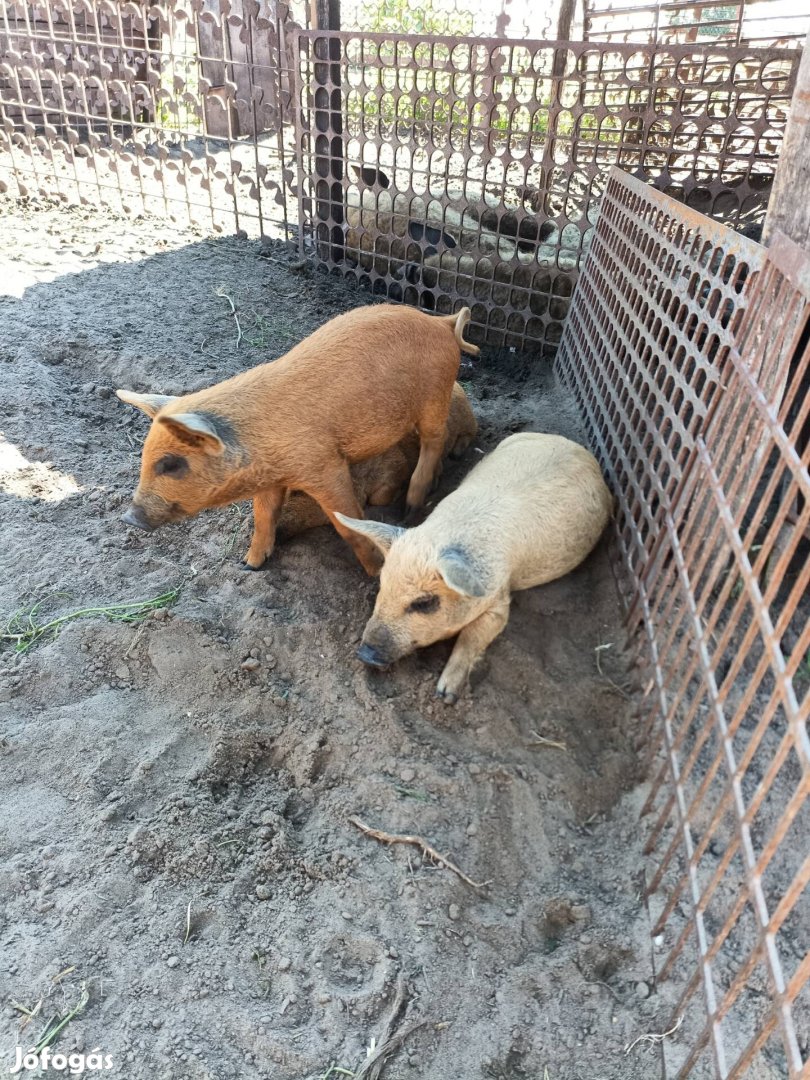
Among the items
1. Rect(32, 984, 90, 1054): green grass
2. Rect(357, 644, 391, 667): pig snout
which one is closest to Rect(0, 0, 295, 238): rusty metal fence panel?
Rect(357, 644, 391, 667): pig snout

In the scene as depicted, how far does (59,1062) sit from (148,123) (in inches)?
436

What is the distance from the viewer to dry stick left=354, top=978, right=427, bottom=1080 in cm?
218

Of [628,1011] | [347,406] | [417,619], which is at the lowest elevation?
[628,1011]

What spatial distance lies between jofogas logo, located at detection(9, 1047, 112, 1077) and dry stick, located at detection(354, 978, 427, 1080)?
707 mm

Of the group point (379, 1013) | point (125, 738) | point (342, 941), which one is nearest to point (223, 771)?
Result: point (125, 738)

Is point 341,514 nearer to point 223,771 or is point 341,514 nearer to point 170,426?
point 170,426

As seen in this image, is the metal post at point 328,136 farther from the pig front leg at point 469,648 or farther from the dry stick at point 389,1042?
the dry stick at point 389,1042

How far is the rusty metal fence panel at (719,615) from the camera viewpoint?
1.87 m

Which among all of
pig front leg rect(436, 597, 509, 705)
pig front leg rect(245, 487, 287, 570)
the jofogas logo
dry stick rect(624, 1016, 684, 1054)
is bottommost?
dry stick rect(624, 1016, 684, 1054)

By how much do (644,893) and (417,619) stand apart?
140 cm

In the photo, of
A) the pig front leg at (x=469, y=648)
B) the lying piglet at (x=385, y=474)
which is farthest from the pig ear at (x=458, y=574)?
the lying piglet at (x=385, y=474)

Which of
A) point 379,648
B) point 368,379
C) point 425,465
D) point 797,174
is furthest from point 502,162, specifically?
point 379,648

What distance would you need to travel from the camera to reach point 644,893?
106 inches

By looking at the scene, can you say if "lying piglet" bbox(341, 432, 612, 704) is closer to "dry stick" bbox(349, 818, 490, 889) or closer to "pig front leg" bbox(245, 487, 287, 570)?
"pig front leg" bbox(245, 487, 287, 570)
